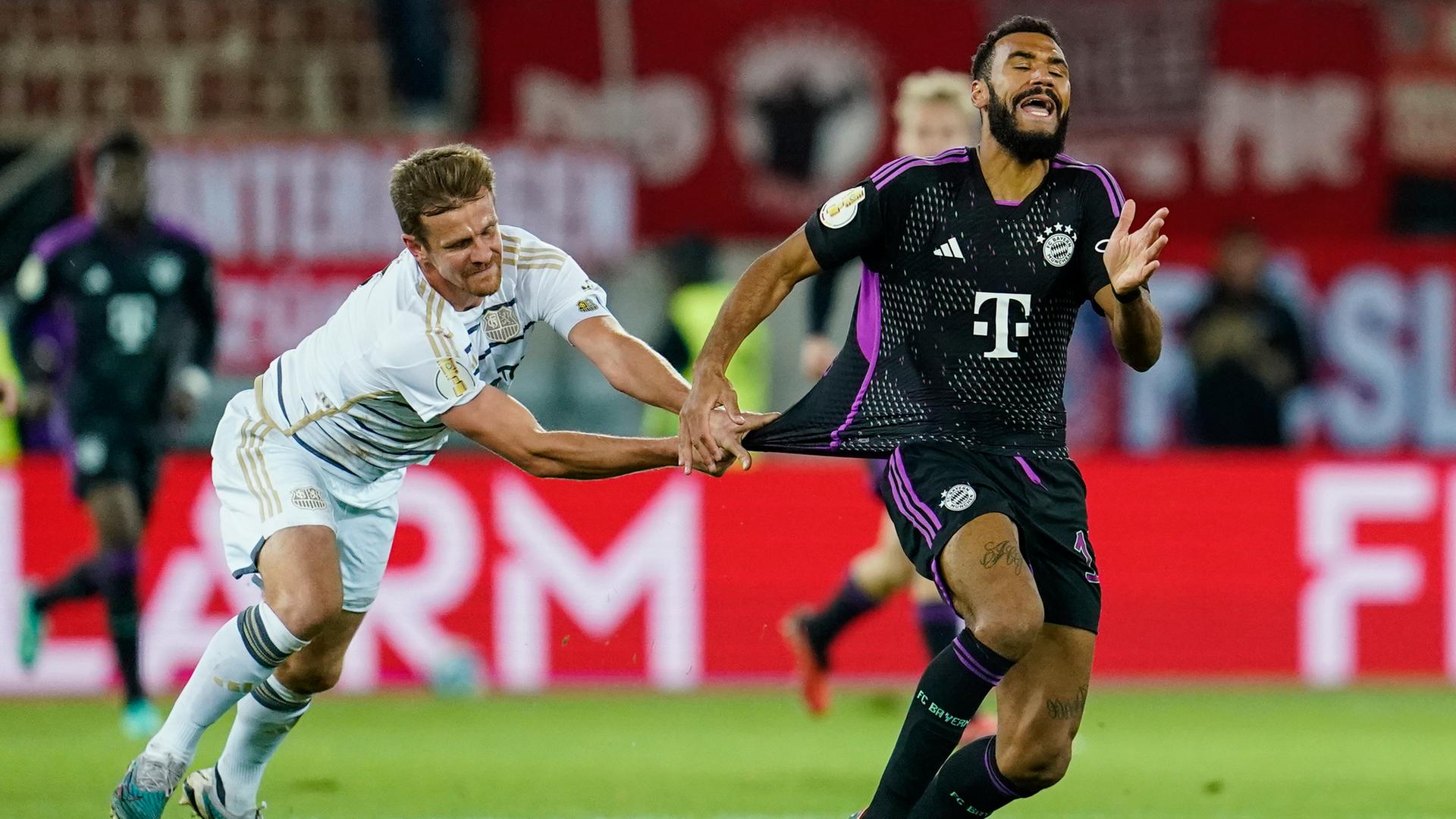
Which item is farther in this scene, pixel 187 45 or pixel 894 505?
pixel 187 45

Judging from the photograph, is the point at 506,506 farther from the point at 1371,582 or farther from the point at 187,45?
the point at 187,45

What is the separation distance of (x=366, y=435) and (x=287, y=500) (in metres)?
0.28

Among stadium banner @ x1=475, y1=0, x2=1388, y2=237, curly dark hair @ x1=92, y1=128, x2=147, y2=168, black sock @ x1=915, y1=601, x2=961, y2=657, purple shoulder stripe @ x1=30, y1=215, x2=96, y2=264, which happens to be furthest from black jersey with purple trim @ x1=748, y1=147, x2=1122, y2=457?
stadium banner @ x1=475, y1=0, x2=1388, y2=237

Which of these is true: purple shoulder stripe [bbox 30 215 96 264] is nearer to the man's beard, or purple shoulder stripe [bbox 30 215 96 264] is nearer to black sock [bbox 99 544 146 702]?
black sock [bbox 99 544 146 702]

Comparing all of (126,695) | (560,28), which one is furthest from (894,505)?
(560,28)

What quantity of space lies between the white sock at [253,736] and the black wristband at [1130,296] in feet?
8.45

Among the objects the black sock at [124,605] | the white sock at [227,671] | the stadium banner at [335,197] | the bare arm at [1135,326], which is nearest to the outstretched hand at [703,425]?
the bare arm at [1135,326]

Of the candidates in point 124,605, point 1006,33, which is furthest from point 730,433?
point 124,605

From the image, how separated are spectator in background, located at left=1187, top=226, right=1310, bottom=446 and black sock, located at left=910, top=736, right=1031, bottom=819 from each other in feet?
23.1

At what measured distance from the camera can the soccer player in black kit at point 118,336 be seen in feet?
29.5

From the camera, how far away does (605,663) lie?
1036 centimetres

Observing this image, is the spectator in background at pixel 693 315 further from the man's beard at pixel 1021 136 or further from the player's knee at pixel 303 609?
the man's beard at pixel 1021 136

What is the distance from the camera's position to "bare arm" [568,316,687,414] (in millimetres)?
5746

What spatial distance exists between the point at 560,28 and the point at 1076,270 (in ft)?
29.6
